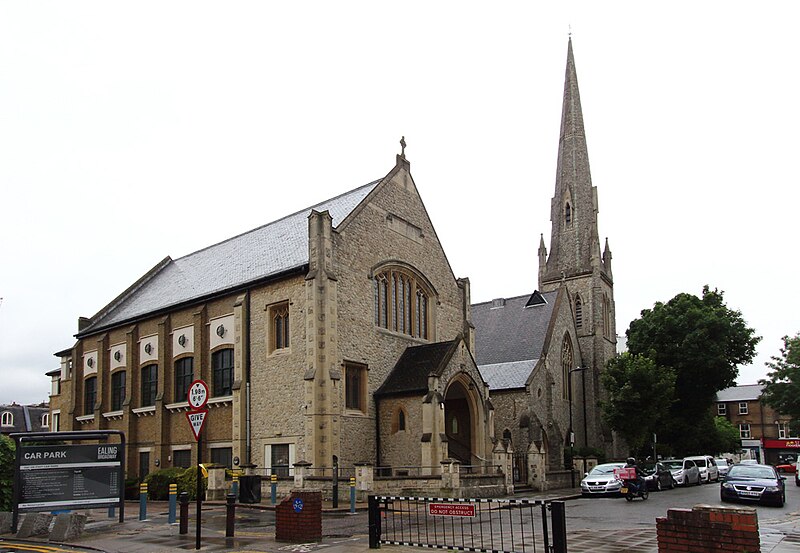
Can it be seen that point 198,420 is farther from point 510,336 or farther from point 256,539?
point 510,336

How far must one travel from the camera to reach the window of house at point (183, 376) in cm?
3503

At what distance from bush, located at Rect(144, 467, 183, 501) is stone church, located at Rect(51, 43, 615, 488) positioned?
2490 mm

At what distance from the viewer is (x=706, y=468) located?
40.2m

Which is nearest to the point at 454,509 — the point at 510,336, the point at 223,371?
the point at 223,371

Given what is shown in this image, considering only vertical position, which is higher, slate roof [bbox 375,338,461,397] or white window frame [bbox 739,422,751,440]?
slate roof [bbox 375,338,461,397]

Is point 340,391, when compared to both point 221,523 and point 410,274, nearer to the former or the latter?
point 410,274

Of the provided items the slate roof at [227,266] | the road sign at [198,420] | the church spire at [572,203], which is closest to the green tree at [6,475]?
the road sign at [198,420]

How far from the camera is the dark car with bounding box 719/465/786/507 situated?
23.8 metres

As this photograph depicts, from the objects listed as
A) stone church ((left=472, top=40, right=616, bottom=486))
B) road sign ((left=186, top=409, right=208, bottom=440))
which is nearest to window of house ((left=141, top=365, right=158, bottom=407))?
stone church ((left=472, top=40, right=616, bottom=486))

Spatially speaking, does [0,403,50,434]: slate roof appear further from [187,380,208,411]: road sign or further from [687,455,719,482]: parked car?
[187,380,208,411]: road sign

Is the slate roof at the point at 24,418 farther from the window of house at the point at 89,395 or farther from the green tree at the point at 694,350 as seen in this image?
the green tree at the point at 694,350

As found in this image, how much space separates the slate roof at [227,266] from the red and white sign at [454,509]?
1865cm

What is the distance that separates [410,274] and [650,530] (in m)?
20.2

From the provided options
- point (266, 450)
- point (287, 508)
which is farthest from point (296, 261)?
point (287, 508)
